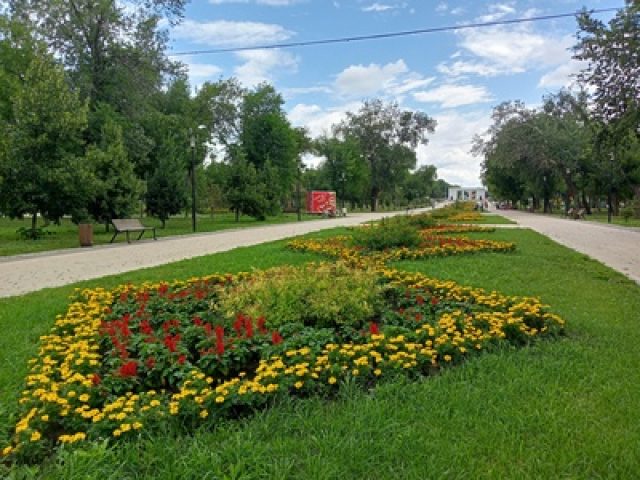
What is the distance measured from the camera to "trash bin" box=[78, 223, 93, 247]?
1537 cm

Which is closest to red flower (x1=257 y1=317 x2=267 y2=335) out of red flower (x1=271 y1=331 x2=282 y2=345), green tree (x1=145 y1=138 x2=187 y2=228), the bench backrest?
red flower (x1=271 y1=331 x2=282 y2=345)

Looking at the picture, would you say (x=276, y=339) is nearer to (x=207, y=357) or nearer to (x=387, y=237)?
(x=207, y=357)

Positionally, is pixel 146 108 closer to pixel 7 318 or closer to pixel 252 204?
pixel 252 204

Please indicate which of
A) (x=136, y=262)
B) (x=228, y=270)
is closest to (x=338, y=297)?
(x=228, y=270)

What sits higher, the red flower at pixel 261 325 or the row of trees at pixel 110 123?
the row of trees at pixel 110 123

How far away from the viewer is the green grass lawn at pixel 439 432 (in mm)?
2309

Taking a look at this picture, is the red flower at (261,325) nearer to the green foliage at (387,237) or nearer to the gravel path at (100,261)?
the gravel path at (100,261)

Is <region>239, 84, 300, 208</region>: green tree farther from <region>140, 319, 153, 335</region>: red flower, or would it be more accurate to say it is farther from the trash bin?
<region>140, 319, 153, 335</region>: red flower

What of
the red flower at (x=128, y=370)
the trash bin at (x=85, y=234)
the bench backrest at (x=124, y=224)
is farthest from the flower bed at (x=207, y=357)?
the bench backrest at (x=124, y=224)

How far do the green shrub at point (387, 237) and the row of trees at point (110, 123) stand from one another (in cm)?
1078

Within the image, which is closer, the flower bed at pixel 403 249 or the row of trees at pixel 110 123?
the flower bed at pixel 403 249

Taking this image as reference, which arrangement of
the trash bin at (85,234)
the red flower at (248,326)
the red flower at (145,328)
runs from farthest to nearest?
the trash bin at (85,234)
the red flower at (145,328)
the red flower at (248,326)

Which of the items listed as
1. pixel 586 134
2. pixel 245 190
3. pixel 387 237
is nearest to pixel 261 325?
pixel 387 237

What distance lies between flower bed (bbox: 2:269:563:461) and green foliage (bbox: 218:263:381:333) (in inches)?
4.3
